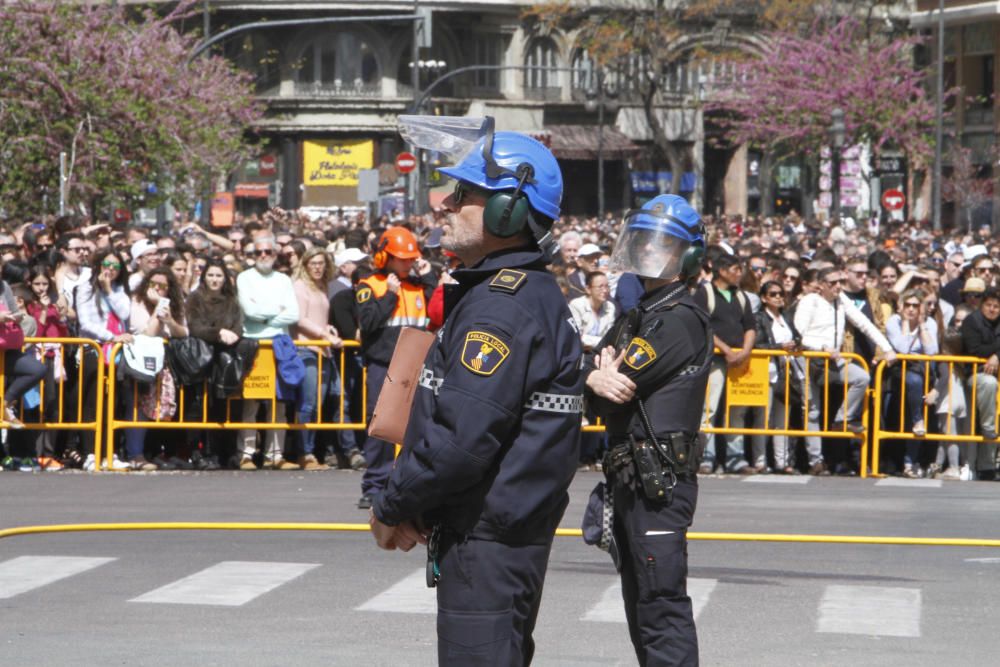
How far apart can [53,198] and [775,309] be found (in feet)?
47.2

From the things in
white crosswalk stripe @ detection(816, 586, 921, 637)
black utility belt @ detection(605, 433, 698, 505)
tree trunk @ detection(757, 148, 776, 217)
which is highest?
tree trunk @ detection(757, 148, 776, 217)

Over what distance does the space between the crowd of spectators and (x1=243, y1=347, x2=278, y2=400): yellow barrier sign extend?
155 mm

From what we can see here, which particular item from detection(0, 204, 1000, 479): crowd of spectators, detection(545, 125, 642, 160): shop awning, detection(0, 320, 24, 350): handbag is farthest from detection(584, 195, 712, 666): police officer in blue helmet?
detection(545, 125, 642, 160): shop awning

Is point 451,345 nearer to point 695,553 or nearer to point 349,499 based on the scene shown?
point 695,553

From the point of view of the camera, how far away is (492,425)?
4.59m

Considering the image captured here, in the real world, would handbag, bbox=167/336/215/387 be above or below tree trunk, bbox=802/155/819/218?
below

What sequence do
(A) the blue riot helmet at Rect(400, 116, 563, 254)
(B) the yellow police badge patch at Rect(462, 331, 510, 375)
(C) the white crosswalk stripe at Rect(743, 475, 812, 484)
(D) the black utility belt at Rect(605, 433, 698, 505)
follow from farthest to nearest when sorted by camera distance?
(C) the white crosswalk stripe at Rect(743, 475, 812, 484) < (D) the black utility belt at Rect(605, 433, 698, 505) < (A) the blue riot helmet at Rect(400, 116, 563, 254) < (B) the yellow police badge patch at Rect(462, 331, 510, 375)

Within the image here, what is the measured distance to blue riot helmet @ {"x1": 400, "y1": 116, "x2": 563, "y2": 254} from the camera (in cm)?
479

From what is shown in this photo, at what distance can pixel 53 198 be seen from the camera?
27.1 meters

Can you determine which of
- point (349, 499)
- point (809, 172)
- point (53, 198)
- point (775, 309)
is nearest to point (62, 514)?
point (349, 499)

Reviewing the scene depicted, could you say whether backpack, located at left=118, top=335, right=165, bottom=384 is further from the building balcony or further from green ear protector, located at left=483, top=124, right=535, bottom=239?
the building balcony

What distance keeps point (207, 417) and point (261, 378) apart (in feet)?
1.76

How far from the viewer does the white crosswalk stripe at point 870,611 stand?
8.28m

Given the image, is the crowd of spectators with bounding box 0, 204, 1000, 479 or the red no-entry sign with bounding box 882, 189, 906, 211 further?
the red no-entry sign with bounding box 882, 189, 906, 211
